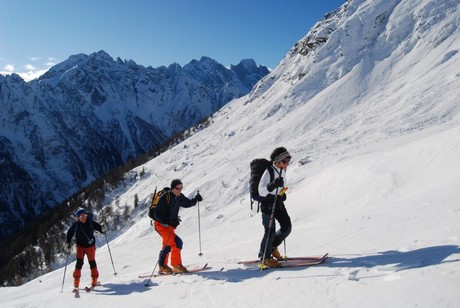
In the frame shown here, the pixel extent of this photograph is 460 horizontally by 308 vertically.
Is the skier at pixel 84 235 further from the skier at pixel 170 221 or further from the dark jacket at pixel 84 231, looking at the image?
the skier at pixel 170 221

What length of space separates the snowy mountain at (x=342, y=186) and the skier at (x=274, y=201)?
54 centimetres

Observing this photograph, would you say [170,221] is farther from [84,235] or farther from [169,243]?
[84,235]

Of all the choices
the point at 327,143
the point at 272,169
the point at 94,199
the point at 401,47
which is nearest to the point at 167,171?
the point at 94,199

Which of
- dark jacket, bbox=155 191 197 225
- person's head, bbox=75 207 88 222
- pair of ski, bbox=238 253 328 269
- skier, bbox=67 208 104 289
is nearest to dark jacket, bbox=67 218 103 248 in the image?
skier, bbox=67 208 104 289

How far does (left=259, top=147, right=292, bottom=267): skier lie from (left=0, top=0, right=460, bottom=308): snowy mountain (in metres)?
0.54

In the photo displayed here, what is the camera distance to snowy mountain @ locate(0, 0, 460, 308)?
6.84 m

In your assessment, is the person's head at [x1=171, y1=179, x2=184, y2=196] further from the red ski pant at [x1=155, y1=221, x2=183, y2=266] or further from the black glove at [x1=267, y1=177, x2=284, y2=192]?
the black glove at [x1=267, y1=177, x2=284, y2=192]

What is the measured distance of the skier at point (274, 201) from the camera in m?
8.32

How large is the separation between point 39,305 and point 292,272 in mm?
6880

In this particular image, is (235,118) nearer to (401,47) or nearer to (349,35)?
(349,35)

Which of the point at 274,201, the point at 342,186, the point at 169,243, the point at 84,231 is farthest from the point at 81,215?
the point at 342,186

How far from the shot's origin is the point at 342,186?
20.7m

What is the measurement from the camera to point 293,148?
4175cm

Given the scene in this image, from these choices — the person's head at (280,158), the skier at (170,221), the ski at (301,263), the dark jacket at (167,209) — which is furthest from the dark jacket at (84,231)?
the person's head at (280,158)
